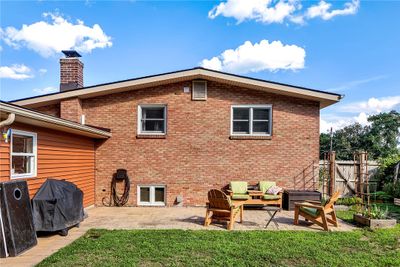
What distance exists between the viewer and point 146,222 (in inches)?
286

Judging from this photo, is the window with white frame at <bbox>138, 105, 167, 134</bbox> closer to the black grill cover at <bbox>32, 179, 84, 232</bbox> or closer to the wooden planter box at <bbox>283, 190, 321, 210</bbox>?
the black grill cover at <bbox>32, 179, 84, 232</bbox>

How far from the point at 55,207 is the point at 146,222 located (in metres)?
2.30

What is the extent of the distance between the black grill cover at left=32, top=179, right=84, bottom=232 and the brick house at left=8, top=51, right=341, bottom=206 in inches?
132

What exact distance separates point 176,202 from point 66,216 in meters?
4.22

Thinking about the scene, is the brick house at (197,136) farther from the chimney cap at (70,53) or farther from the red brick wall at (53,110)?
the chimney cap at (70,53)

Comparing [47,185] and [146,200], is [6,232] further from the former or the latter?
[146,200]

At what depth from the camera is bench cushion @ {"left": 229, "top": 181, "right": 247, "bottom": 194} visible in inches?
364

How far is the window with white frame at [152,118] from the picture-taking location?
9.99 meters

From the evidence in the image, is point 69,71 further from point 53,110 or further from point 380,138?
point 380,138

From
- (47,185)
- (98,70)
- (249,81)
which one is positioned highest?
(98,70)

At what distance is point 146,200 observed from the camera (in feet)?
32.3

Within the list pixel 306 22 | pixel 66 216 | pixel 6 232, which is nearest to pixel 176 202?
pixel 66 216

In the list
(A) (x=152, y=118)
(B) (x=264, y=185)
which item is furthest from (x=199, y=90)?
(B) (x=264, y=185)

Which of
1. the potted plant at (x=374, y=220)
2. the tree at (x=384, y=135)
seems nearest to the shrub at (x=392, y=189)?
the potted plant at (x=374, y=220)
